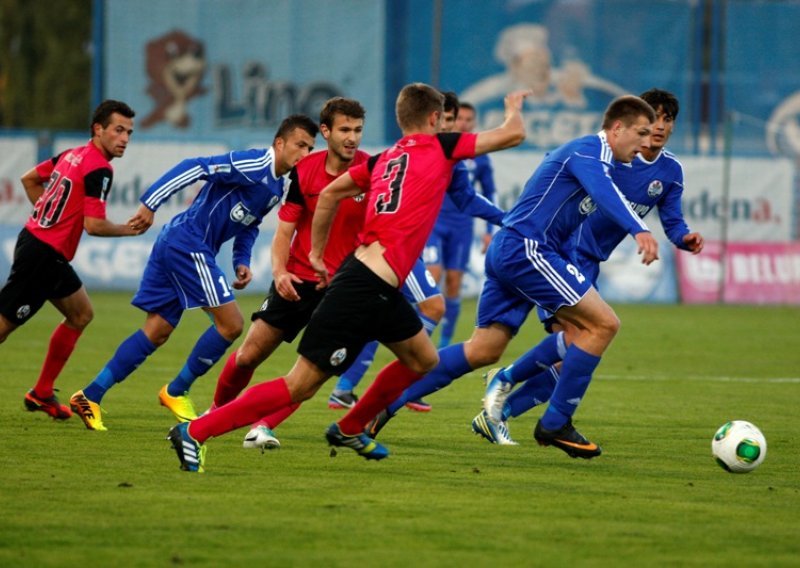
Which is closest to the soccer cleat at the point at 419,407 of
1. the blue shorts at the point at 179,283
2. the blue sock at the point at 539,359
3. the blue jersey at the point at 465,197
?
the blue sock at the point at 539,359

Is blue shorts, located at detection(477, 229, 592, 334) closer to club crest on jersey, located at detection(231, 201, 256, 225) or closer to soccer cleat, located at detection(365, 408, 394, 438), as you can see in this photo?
soccer cleat, located at detection(365, 408, 394, 438)

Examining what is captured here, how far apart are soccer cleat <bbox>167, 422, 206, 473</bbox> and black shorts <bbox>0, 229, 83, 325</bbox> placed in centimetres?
270

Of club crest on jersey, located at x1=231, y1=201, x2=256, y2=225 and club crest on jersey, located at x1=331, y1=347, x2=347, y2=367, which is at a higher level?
club crest on jersey, located at x1=231, y1=201, x2=256, y2=225

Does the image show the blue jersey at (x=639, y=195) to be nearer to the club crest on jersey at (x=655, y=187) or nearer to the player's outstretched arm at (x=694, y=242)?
the club crest on jersey at (x=655, y=187)

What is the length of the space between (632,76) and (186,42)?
377 inches

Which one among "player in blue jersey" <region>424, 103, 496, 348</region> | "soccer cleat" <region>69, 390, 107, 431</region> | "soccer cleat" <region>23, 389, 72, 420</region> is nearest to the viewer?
"soccer cleat" <region>69, 390, 107, 431</region>

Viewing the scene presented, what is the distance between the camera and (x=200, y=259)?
9352mm

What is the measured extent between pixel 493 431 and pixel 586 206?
60.4 inches

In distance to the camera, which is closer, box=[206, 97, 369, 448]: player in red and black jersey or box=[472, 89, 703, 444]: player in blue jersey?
box=[206, 97, 369, 448]: player in red and black jersey

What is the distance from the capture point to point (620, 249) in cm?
2291

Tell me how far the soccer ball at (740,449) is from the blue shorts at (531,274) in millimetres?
1174

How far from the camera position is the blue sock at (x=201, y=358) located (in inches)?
368

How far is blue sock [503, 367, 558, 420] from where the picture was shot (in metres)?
9.20

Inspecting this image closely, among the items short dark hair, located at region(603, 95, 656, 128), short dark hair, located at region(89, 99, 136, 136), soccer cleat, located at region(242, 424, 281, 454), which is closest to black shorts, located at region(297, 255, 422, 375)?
soccer cleat, located at region(242, 424, 281, 454)
